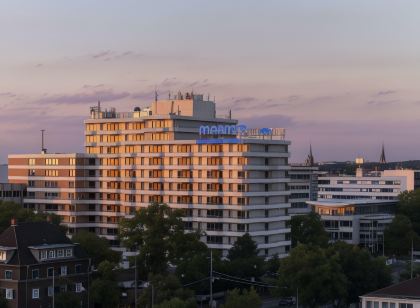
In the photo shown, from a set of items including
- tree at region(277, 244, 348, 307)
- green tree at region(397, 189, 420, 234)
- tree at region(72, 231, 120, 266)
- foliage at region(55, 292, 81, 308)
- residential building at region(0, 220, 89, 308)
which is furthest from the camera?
green tree at region(397, 189, 420, 234)

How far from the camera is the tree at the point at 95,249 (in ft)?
367

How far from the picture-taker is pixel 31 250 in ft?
325

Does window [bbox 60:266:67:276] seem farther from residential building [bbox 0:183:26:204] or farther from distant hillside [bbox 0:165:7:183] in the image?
distant hillside [bbox 0:165:7:183]

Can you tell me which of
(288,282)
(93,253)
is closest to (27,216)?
(93,253)

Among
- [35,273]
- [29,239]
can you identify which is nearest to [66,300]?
[35,273]

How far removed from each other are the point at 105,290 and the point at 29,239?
39.1 feet

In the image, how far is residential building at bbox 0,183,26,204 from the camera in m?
163

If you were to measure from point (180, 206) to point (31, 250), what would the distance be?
156ft

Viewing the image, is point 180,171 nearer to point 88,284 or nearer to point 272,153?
point 272,153

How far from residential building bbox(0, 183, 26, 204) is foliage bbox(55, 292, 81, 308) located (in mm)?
71091

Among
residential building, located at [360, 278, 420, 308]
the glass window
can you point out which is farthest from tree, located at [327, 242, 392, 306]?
the glass window

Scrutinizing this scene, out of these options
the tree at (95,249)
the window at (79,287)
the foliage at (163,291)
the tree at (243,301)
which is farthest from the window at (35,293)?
the tree at (243,301)

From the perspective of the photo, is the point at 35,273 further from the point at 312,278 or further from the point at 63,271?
the point at 312,278

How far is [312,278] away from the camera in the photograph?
94125 millimetres
